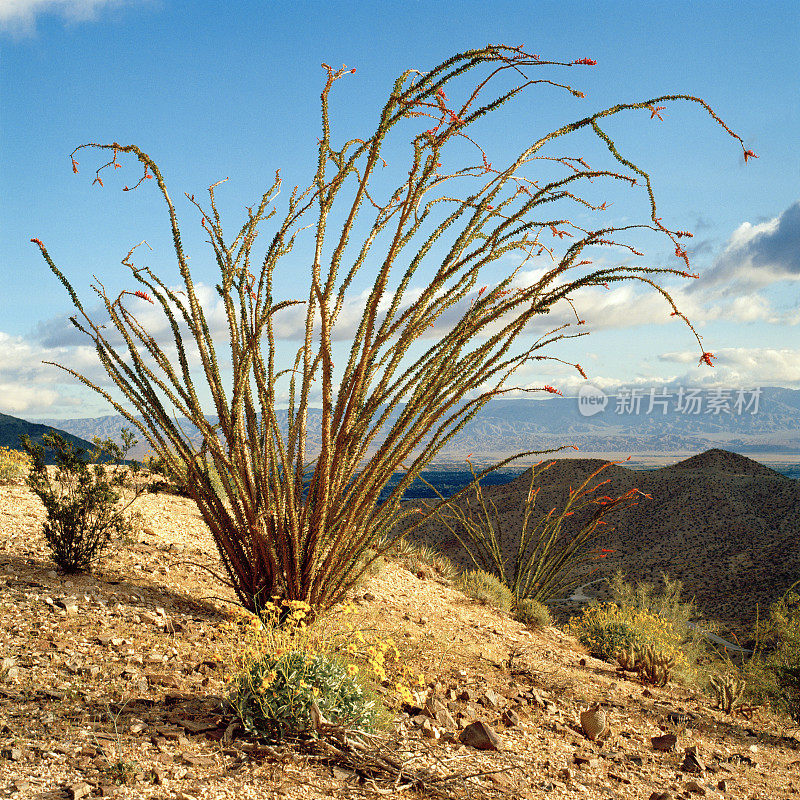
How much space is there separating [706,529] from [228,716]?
28.9 metres

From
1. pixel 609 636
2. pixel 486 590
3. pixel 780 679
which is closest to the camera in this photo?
pixel 780 679

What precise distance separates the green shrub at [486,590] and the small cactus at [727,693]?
2602mm

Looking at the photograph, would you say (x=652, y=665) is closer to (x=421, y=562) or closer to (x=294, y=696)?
(x=421, y=562)

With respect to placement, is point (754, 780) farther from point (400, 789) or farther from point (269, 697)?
point (269, 697)

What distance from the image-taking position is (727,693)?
6184mm

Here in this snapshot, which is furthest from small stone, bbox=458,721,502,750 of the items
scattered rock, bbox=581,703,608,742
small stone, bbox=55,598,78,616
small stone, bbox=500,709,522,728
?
small stone, bbox=55,598,78,616

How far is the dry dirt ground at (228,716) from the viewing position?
2.95 meters

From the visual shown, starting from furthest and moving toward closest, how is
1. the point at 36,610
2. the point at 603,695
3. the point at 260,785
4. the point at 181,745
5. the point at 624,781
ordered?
the point at 603,695 → the point at 36,610 → the point at 624,781 → the point at 181,745 → the point at 260,785

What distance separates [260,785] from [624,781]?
2400mm

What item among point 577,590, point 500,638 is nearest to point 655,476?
point 577,590

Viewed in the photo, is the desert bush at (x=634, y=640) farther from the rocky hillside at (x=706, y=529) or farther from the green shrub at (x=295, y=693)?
the rocky hillside at (x=706, y=529)

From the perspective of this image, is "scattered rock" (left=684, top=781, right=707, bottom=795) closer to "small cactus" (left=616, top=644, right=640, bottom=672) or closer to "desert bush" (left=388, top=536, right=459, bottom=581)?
"small cactus" (left=616, top=644, right=640, bottom=672)

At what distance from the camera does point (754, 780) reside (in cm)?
462

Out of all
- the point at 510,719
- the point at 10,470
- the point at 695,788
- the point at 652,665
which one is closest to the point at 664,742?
the point at 695,788
